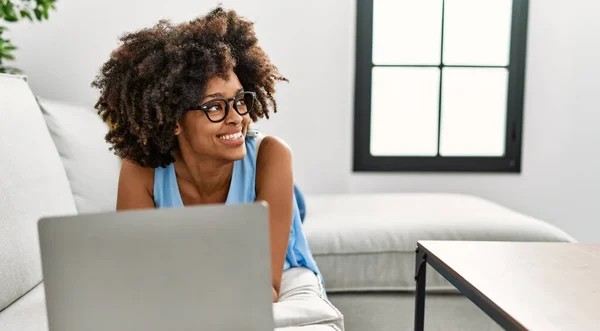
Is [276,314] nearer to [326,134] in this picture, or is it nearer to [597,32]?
[326,134]

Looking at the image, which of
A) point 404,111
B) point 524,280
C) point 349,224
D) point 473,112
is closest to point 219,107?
point 524,280

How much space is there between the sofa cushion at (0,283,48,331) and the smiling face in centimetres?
45

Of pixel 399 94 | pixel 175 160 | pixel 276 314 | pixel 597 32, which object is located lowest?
pixel 276 314

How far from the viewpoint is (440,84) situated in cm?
271

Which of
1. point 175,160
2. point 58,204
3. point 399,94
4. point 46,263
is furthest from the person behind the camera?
point 399,94

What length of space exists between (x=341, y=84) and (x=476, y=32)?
29.0 inches

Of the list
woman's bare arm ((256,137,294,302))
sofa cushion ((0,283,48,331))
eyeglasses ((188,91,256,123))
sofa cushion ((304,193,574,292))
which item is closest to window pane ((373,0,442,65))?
sofa cushion ((304,193,574,292))

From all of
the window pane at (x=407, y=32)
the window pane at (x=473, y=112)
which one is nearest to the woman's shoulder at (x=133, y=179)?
the window pane at (x=407, y=32)

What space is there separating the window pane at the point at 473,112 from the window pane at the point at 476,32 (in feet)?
0.21

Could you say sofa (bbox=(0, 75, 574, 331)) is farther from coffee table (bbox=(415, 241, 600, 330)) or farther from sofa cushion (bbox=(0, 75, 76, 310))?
coffee table (bbox=(415, 241, 600, 330))

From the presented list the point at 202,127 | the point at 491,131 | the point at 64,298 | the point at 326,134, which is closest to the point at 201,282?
the point at 64,298

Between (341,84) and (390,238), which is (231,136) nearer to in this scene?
(390,238)

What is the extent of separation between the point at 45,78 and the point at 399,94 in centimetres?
164

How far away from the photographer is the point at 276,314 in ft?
3.49
